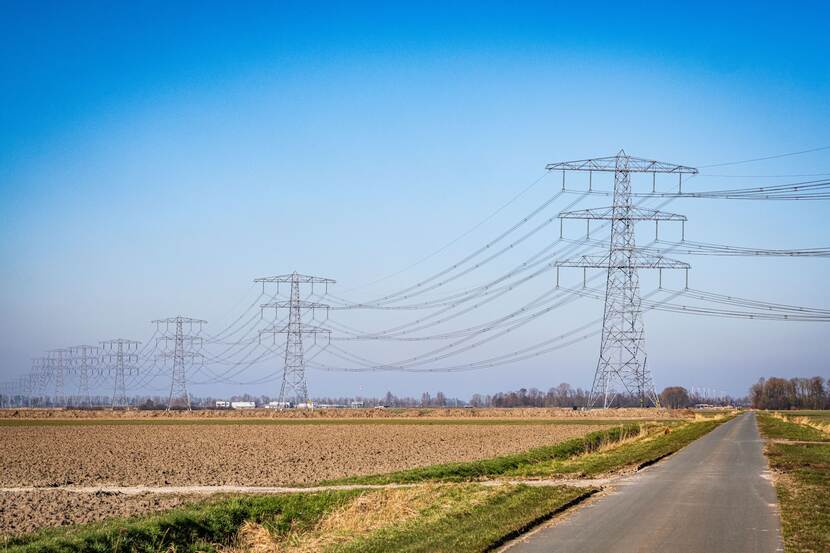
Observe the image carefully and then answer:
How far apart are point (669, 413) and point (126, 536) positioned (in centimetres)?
9704

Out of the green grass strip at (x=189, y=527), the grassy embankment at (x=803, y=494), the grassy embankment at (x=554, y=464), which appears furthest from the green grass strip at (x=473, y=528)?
the grassy embankment at (x=554, y=464)

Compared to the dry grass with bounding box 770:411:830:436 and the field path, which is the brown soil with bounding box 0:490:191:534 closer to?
the field path

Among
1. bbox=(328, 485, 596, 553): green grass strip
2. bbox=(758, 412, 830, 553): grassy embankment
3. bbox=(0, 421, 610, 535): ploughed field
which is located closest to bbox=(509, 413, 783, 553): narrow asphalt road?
bbox=(758, 412, 830, 553): grassy embankment

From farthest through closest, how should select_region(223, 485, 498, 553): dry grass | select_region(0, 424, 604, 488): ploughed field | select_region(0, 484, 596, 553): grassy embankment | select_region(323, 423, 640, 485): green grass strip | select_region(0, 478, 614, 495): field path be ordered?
select_region(0, 424, 604, 488): ploughed field < select_region(323, 423, 640, 485): green grass strip < select_region(0, 478, 614, 495): field path < select_region(223, 485, 498, 553): dry grass < select_region(0, 484, 596, 553): grassy embankment

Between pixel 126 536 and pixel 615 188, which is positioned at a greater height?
pixel 615 188

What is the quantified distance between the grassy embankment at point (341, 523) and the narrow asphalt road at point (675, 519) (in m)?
0.96

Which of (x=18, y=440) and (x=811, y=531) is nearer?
(x=811, y=531)

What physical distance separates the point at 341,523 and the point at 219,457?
27060 millimetres

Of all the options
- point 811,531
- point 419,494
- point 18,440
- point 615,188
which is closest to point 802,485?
point 811,531

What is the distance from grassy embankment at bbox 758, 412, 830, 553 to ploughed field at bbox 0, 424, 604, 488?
14.2 metres

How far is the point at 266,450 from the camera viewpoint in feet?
169

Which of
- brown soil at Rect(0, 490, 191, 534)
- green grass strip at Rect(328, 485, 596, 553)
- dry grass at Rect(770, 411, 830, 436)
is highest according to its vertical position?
green grass strip at Rect(328, 485, 596, 553)

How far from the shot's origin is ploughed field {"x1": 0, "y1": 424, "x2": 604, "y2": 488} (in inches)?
1329

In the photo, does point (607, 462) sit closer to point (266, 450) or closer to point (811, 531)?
point (811, 531)
